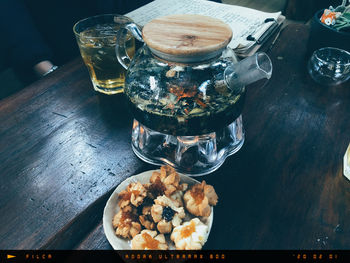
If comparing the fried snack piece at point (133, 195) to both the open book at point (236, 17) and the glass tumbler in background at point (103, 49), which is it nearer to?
the glass tumbler in background at point (103, 49)

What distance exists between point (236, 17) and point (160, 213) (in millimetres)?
756

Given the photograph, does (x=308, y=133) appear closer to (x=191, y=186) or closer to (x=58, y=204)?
(x=191, y=186)

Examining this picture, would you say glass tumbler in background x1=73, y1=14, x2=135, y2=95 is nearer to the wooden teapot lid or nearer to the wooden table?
the wooden table

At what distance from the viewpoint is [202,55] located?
0.43m

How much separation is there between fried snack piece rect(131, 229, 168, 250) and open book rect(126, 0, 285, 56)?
22.1 inches

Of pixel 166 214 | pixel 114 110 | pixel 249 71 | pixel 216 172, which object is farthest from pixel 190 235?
pixel 114 110

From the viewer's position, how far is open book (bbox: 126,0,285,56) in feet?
A: 2.55

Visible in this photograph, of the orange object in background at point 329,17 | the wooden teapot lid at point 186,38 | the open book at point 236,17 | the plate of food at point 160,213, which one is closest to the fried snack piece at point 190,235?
the plate of food at point 160,213

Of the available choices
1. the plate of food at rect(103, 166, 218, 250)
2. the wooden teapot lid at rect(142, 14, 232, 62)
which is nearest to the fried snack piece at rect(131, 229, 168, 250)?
the plate of food at rect(103, 166, 218, 250)

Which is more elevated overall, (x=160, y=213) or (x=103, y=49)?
(x=103, y=49)

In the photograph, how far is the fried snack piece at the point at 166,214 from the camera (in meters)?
0.40

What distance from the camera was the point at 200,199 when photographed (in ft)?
1.36
